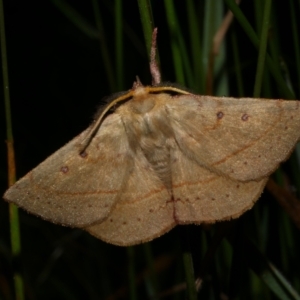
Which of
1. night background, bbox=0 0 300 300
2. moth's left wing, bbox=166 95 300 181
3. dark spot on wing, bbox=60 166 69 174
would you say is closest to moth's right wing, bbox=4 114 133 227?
dark spot on wing, bbox=60 166 69 174

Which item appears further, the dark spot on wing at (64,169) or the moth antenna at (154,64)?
the dark spot on wing at (64,169)

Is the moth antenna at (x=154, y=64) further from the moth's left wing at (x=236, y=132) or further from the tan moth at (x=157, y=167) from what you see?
the moth's left wing at (x=236, y=132)

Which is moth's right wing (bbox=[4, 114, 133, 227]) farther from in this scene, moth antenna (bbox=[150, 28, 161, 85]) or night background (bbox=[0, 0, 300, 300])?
night background (bbox=[0, 0, 300, 300])

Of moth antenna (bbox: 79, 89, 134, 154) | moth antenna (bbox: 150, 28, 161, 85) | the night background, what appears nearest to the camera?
moth antenna (bbox: 150, 28, 161, 85)

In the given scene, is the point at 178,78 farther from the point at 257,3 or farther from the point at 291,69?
the point at 291,69

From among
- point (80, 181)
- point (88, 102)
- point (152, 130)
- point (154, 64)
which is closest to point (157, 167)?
point (152, 130)

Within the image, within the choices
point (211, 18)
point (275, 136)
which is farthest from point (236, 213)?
point (211, 18)

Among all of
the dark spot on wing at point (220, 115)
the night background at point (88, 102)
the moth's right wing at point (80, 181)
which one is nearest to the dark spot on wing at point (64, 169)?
the moth's right wing at point (80, 181)

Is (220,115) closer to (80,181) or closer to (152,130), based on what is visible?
(152,130)
